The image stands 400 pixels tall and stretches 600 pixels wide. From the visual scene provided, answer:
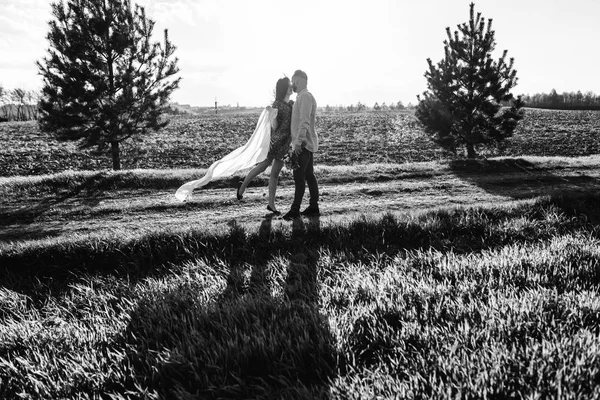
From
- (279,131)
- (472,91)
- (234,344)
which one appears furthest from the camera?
(472,91)

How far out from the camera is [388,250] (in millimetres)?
4895

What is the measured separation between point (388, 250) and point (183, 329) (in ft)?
8.97

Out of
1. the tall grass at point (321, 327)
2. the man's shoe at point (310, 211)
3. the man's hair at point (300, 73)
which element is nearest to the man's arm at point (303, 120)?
the man's hair at point (300, 73)

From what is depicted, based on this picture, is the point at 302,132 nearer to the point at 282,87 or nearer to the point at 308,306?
the point at 282,87

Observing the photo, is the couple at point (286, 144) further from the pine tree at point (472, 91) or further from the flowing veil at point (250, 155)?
the pine tree at point (472, 91)

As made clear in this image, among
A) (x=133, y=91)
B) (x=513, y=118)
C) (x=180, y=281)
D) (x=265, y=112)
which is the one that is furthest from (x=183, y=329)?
(x=513, y=118)

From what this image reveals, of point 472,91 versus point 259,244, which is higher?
point 472,91

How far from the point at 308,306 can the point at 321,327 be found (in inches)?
13.7

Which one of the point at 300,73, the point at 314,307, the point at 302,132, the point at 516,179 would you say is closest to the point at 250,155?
the point at 302,132

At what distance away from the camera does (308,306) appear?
312cm

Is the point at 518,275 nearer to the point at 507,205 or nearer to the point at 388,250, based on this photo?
the point at 388,250

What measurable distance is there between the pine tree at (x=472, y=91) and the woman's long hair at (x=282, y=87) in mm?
9616

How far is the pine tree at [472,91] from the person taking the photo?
45.9 feet

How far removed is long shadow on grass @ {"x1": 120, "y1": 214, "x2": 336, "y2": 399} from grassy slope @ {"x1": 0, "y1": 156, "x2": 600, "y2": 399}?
0.5 inches
